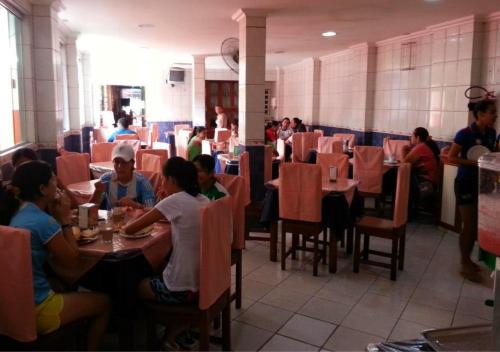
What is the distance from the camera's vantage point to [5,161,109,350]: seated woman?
2.03 meters

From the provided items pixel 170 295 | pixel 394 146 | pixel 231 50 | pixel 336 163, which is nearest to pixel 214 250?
pixel 170 295

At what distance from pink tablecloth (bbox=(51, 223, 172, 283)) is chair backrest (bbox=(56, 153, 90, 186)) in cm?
200

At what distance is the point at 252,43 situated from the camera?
588 cm

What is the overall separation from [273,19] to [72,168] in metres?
3.49

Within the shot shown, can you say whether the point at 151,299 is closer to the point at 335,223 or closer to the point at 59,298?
the point at 59,298

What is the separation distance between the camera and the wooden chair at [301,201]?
389cm

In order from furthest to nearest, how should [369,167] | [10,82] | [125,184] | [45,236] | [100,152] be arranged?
[369,167] < [100,152] < [10,82] < [125,184] < [45,236]

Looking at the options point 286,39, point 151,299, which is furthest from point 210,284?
point 286,39

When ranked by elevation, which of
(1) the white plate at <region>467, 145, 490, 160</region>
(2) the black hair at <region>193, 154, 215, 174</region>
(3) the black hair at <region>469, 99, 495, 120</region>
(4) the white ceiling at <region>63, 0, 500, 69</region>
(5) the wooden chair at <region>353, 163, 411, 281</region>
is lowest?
(5) the wooden chair at <region>353, 163, 411, 281</region>

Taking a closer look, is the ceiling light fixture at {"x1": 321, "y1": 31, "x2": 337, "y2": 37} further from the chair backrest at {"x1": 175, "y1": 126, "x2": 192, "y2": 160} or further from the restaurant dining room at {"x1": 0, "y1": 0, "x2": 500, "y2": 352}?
the chair backrest at {"x1": 175, "y1": 126, "x2": 192, "y2": 160}

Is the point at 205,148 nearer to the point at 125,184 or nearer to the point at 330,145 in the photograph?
the point at 330,145

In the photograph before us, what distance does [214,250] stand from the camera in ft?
7.47

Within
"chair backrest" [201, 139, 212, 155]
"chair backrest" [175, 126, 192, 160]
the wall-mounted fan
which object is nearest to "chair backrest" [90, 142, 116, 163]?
"chair backrest" [201, 139, 212, 155]

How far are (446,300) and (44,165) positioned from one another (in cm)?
309
